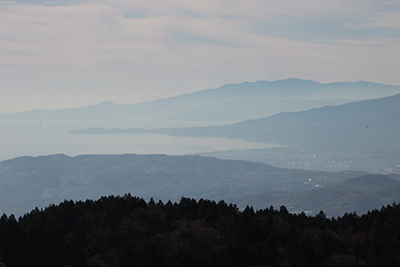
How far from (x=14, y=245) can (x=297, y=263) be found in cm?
3009

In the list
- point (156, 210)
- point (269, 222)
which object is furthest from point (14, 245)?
point (269, 222)

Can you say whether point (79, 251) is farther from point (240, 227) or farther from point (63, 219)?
point (240, 227)

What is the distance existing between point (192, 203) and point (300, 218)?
49.8 feet

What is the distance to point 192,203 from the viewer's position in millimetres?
61250

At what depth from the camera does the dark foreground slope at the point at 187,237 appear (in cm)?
4022

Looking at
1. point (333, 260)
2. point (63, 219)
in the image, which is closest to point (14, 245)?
point (63, 219)

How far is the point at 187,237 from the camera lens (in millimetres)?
46656

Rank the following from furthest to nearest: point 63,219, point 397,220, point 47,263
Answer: point 63,219 < point 397,220 < point 47,263

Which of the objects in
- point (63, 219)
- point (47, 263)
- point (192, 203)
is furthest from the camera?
point (192, 203)

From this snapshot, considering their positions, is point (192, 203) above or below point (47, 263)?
above

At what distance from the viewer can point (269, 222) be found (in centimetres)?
5122

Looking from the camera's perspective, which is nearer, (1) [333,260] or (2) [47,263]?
(1) [333,260]

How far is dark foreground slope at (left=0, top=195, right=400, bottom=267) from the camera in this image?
40.2 metres

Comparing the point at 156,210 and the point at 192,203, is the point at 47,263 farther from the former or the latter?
the point at 192,203
